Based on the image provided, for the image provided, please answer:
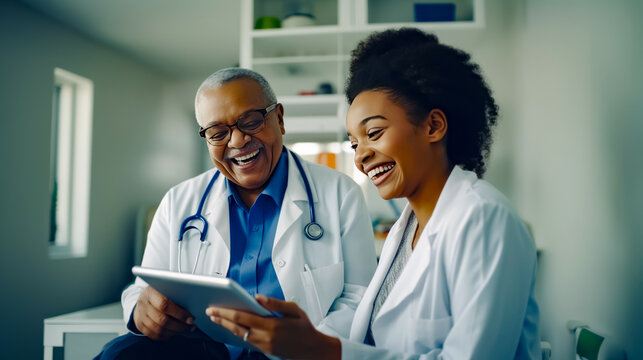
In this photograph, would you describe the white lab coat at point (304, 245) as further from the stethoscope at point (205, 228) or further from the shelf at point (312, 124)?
the shelf at point (312, 124)

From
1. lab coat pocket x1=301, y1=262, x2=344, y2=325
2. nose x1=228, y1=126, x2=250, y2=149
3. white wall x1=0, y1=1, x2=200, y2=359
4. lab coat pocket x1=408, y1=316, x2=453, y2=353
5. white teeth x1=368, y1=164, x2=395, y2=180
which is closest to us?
lab coat pocket x1=408, y1=316, x2=453, y2=353

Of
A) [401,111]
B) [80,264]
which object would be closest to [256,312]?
[401,111]

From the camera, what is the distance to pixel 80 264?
3.62 meters

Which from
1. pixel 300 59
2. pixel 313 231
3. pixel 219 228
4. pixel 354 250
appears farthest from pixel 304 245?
pixel 300 59

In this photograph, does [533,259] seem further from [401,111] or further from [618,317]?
[618,317]

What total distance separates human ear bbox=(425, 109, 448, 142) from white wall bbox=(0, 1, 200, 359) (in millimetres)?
2940

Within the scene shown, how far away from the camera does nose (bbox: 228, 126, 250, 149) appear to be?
138 centimetres

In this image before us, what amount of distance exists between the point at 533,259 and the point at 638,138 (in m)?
0.53

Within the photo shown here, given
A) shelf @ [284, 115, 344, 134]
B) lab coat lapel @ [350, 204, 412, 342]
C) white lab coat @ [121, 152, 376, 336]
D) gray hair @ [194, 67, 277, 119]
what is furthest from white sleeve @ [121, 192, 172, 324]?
shelf @ [284, 115, 344, 134]

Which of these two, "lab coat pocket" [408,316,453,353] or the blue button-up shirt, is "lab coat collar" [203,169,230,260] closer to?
the blue button-up shirt

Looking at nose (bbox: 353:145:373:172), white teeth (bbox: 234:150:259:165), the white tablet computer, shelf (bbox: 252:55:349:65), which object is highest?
shelf (bbox: 252:55:349:65)

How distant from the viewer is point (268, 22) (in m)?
3.11

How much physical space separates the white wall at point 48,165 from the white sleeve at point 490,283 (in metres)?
3.06

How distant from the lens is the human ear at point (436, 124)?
955 millimetres
